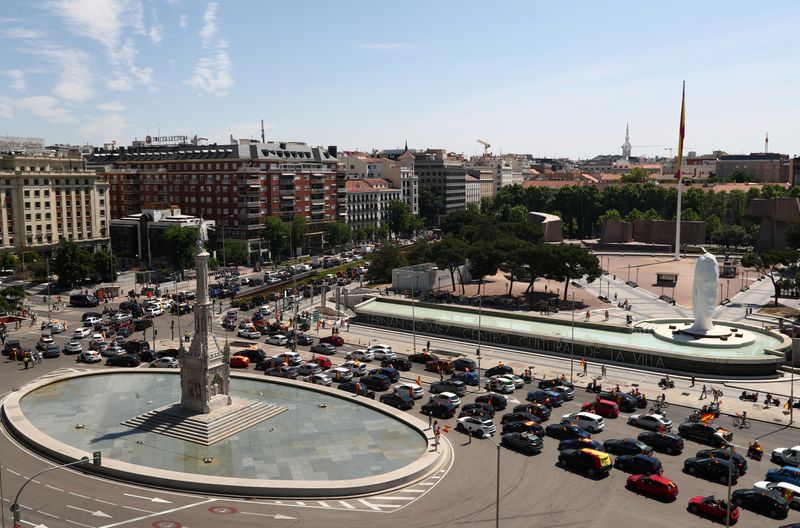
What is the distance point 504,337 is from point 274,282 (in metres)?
47.4

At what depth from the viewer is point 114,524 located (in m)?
33.1

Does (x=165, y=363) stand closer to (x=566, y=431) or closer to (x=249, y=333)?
(x=249, y=333)

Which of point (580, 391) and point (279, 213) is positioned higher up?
point (279, 213)

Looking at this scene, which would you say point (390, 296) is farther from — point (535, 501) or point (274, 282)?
point (535, 501)

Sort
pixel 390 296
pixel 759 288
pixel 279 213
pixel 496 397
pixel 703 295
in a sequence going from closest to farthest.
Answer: pixel 496 397 < pixel 703 295 < pixel 390 296 < pixel 759 288 < pixel 279 213

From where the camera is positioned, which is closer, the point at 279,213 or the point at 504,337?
the point at 504,337

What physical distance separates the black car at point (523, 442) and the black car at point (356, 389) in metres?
13.0

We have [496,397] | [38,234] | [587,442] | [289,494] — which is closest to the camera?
[289,494]

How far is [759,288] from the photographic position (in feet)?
345

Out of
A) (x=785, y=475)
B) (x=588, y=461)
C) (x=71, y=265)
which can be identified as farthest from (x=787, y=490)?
(x=71, y=265)

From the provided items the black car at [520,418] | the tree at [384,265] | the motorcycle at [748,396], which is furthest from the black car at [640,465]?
the tree at [384,265]

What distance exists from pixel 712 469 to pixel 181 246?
289 ft

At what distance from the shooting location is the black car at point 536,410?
49.5m

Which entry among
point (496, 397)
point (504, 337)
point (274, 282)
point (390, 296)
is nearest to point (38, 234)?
point (274, 282)
